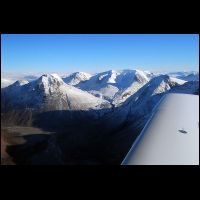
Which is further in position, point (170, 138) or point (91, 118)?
point (91, 118)

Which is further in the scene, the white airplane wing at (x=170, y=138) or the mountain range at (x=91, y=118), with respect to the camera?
the mountain range at (x=91, y=118)

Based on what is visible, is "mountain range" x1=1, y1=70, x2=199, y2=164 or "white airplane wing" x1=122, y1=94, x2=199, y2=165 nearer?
"white airplane wing" x1=122, y1=94, x2=199, y2=165

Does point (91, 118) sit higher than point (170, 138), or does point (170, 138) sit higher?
point (170, 138)
